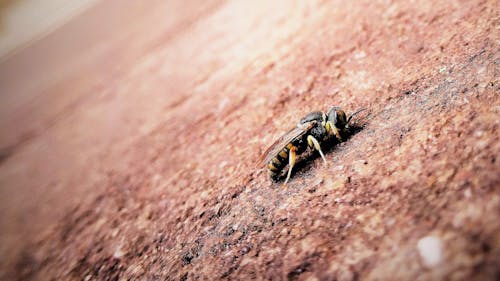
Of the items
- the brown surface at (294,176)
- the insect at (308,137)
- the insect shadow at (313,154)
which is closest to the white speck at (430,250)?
the brown surface at (294,176)

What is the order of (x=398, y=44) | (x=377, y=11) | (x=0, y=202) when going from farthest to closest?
(x=0, y=202) → (x=377, y=11) → (x=398, y=44)

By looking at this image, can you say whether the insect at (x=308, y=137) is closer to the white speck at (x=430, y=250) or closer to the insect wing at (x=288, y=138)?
the insect wing at (x=288, y=138)

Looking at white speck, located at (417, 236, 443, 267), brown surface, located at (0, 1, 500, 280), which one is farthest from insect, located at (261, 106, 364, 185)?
white speck, located at (417, 236, 443, 267)

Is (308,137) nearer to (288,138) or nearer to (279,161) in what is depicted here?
(288,138)

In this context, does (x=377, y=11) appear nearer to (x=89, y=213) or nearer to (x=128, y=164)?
(x=128, y=164)

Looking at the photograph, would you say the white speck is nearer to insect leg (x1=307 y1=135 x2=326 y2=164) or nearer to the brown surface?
the brown surface

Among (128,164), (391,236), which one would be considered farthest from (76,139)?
(391,236)

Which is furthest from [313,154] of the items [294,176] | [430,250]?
[430,250]
